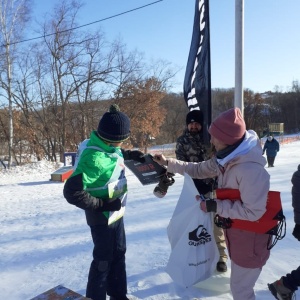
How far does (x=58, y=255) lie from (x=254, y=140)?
276cm

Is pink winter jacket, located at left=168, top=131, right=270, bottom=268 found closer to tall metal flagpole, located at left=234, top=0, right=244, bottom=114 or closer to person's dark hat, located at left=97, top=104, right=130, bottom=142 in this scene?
person's dark hat, located at left=97, top=104, right=130, bottom=142

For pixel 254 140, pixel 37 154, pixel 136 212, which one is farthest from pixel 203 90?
pixel 37 154

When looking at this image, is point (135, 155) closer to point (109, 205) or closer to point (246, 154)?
point (109, 205)

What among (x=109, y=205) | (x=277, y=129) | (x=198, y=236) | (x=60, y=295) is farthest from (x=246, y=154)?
(x=277, y=129)

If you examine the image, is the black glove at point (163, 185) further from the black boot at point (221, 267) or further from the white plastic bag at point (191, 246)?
the black boot at point (221, 267)

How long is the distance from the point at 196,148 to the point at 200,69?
36.8 inches

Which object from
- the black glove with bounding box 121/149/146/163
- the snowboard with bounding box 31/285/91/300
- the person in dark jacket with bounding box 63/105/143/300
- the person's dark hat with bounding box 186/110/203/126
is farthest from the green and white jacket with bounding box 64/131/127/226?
the person's dark hat with bounding box 186/110/203/126

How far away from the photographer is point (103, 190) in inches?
92.2

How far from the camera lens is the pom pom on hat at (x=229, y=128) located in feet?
6.80

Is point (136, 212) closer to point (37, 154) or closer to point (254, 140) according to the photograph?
point (254, 140)

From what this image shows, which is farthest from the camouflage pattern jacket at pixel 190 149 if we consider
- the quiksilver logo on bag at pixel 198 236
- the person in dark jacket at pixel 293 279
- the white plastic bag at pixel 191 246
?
the person in dark jacket at pixel 293 279

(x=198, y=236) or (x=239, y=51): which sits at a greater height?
(x=239, y=51)

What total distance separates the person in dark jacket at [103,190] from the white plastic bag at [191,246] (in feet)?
1.58

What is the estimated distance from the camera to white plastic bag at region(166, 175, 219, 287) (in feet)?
8.36
